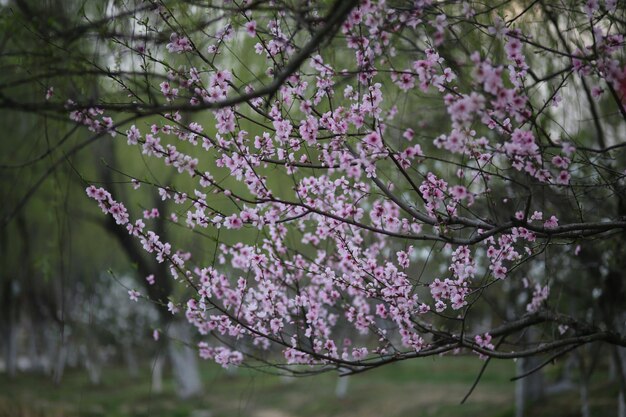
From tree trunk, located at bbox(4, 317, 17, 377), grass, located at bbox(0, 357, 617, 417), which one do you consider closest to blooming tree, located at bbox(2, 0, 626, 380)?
grass, located at bbox(0, 357, 617, 417)

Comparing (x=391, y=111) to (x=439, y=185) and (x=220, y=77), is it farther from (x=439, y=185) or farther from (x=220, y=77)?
(x=220, y=77)

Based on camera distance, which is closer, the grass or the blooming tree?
the blooming tree

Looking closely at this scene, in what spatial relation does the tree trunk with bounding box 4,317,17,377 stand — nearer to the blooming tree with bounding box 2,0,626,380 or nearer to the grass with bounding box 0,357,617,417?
the grass with bounding box 0,357,617,417

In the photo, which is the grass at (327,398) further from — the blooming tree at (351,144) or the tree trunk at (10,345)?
the blooming tree at (351,144)

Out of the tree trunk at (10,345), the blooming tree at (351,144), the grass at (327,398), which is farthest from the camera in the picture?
the tree trunk at (10,345)

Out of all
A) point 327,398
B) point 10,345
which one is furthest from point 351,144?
point 10,345

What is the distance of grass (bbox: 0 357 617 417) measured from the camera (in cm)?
1064

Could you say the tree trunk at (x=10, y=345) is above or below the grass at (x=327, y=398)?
above

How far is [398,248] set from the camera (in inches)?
212

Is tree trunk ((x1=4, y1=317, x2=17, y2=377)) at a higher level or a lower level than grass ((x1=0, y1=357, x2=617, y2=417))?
higher

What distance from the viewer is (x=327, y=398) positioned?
16.3 m

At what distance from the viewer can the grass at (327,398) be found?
34.9 feet

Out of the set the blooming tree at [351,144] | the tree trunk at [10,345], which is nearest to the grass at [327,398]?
the tree trunk at [10,345]

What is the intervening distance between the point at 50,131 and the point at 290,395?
1435 cm
